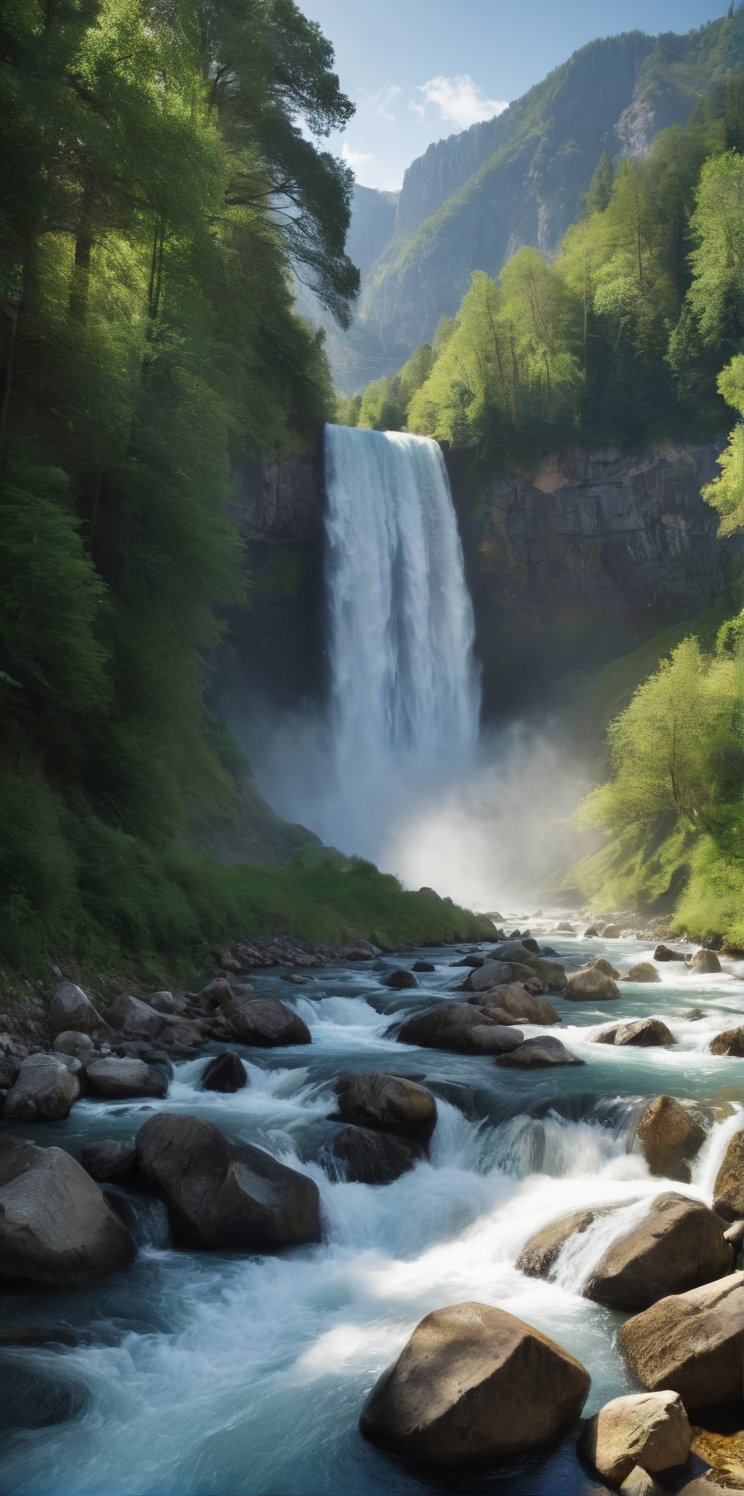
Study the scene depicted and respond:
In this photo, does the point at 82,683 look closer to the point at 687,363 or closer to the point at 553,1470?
the point at 553,1470

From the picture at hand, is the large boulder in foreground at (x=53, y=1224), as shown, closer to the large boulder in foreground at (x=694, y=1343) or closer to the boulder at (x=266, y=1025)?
the large boulder in foreground at (x=694, y=1343)

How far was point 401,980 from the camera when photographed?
61.3 ft

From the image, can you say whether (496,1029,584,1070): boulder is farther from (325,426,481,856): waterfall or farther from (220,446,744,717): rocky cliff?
(325,426,481,856): waterfall

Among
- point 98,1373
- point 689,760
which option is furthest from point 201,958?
point 689,760

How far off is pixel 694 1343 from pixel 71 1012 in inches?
321

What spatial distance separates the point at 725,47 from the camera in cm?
16612

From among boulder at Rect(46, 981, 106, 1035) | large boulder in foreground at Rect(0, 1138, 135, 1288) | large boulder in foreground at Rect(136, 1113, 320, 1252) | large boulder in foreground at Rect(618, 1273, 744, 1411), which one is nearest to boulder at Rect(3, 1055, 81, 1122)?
boulder at Rect(46, 981, 106, 1035)

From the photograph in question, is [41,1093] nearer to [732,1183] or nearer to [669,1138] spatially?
[669,1138]

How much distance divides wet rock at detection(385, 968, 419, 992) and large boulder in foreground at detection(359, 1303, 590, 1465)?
42.0 feet

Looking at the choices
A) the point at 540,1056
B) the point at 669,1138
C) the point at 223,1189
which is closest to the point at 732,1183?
the point at 669,1138

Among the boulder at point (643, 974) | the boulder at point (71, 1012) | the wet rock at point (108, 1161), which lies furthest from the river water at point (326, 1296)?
the boulder at point (643, 974)

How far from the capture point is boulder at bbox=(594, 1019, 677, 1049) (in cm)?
1301

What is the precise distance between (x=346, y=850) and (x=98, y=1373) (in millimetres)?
41384

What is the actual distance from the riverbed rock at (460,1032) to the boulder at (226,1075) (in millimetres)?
3175
